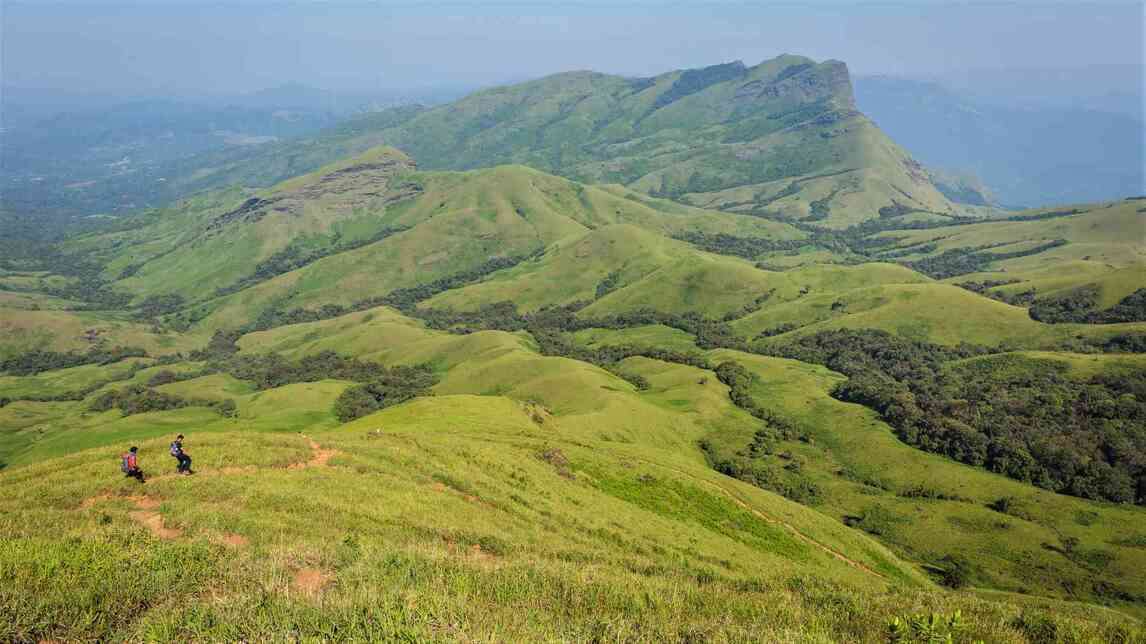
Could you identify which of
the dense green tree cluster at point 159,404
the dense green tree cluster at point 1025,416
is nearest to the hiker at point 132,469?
the dense green tree cluster at point 1025,416

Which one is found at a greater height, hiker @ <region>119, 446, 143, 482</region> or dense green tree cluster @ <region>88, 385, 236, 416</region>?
hiker @ <region>119, 446, 143, 482</region>

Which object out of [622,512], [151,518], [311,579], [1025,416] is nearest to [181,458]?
[151,518]

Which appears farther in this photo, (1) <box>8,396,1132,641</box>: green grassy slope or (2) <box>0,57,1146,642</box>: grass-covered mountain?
(2) <box>0,57,1146,642</box>: grass-covered mountain

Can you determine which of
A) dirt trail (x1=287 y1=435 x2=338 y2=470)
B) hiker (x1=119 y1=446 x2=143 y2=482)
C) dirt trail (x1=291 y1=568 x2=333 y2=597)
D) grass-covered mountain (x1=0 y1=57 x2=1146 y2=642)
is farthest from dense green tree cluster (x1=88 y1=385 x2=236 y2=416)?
dirt trail (x1=291 y1=568 x2=333 y2=597)

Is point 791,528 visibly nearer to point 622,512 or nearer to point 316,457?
point 622,512

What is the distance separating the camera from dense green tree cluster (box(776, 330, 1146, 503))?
108688mm

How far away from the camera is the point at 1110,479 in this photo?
104 meters

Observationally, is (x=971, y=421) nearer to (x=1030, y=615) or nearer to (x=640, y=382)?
(x=640, y=382)

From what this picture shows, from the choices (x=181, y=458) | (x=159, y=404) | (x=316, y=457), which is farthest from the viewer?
Answer: (x=159, y=404)

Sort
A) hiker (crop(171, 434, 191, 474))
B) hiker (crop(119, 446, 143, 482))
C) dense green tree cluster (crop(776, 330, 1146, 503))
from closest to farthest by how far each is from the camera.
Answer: hiker (crop(119, 446, 143, 482))
hiker (crop(171, 434, 191, 474))
dense green tree cluster (crop(776, 330, 1146, 503))

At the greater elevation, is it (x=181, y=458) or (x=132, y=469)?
(x=132, y=469)

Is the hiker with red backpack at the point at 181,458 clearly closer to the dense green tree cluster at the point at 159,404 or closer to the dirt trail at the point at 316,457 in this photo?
the dirt trail at the point at 316,457

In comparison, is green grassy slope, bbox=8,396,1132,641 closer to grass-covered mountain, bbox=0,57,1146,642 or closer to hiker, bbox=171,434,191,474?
grass-covered mountain, bbox=0,57,1146,642

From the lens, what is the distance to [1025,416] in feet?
448
